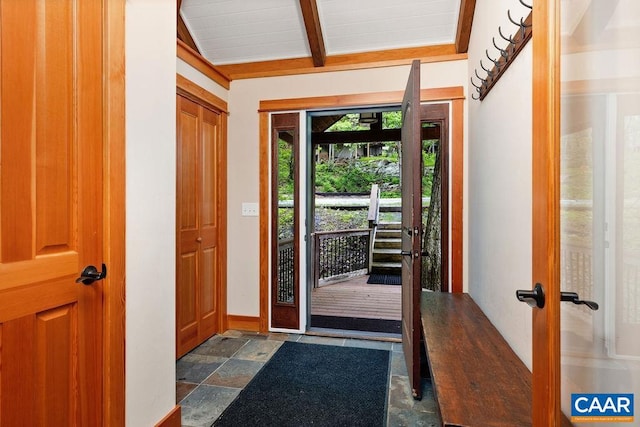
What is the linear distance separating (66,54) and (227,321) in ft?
8.65

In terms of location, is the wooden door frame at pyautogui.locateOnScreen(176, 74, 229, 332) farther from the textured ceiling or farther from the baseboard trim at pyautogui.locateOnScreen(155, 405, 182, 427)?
the baseboard trim at pyautogui.locateOnScreen(155, 405, 182, 427)

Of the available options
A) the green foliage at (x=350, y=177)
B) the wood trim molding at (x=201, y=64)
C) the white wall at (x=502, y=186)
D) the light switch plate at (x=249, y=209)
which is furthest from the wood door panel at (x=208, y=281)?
the green foliage at (x=350, y=177)

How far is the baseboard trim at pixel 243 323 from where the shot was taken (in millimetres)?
3197

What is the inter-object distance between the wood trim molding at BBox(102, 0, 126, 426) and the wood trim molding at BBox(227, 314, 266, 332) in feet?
5.99

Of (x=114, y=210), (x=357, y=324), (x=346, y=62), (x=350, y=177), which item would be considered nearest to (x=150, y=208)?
(x=114, y=210)

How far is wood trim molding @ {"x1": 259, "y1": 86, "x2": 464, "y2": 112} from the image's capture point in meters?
2.78

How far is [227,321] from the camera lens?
3.24 m

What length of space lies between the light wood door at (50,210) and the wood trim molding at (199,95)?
130 cm

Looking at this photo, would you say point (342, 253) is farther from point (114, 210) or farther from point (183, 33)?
point (114, 210)

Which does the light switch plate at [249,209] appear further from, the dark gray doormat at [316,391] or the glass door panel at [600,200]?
the glass door panel at [600,200]

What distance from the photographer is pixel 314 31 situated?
2695 mm

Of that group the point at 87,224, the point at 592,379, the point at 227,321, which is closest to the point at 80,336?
the point at 87,224

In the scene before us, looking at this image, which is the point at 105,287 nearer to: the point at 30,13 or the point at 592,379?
the point at 30,13

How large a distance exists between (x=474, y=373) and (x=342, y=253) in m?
4.70
